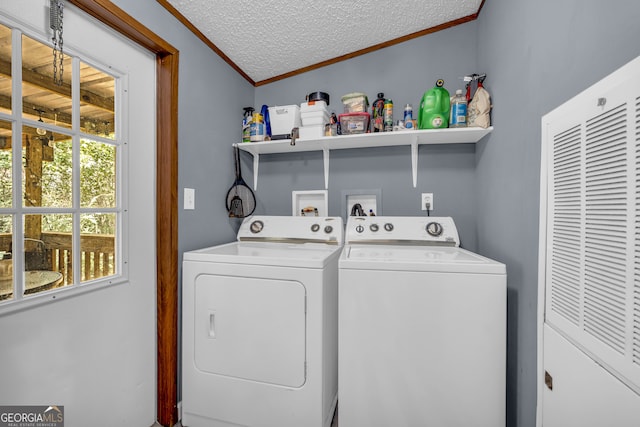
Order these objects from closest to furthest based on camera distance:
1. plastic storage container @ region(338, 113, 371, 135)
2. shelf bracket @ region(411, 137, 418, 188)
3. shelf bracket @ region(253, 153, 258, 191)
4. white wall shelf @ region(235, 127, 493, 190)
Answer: white wall shelf @ region(235, 127, 493, 190) < plastic storage container @ region(338, 113, 371, 135) < shelf bracket @ region(411, 137, 418, 188) < shelf bracket @ region(253, 153, 258, 191)

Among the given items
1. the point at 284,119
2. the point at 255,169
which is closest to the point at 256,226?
the point at 255,169

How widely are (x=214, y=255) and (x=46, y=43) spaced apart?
105 cm

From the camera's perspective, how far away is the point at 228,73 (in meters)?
1.91

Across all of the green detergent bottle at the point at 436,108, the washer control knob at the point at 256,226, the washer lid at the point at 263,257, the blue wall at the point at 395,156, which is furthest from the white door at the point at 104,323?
the green detergent bottle at the point at 436,108

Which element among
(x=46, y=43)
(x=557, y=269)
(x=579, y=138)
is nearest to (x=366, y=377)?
(x=557, y=269)

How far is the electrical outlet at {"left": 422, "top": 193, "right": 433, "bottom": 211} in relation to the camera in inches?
76.0

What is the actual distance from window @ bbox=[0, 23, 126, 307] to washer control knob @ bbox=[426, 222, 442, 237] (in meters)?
1.71

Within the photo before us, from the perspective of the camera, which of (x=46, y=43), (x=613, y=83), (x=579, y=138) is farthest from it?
(x=46, y=43)

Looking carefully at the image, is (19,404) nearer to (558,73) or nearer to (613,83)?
(613,83)

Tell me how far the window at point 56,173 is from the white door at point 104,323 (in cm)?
5

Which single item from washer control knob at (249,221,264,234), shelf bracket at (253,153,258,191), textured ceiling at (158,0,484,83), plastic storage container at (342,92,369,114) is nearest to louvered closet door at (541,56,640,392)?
plastic storage container at (342,92,369,114)

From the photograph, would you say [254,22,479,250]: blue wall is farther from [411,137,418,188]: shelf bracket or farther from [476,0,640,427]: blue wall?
[476,0,640,427]: blue wall

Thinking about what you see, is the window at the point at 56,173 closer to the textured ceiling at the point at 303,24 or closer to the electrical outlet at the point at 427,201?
the textured ceiling at the point at 303,24

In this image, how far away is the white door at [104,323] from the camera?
3.14ft
